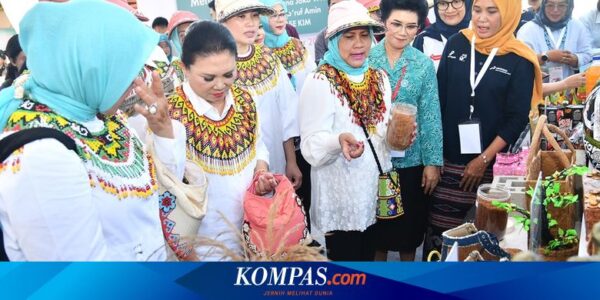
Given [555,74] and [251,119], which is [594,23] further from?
[251,119]

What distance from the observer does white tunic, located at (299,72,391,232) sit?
1.80 metres

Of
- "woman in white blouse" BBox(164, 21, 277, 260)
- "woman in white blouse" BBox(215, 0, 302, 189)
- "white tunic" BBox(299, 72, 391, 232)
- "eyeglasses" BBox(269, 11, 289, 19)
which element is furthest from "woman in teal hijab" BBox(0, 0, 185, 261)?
"eyeglasses" BBox(269, 11, 289, 19)

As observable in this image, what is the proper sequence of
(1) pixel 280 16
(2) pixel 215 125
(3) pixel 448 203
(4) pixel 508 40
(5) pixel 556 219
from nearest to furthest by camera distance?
(5) pixel 556 219 → (2) pixel 215 125 → (4) pixel 508 40 → (3) pixel 448 203 → (1) pixel 280 16

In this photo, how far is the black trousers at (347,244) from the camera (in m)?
1.96

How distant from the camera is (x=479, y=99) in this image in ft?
6.95

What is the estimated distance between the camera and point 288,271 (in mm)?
995

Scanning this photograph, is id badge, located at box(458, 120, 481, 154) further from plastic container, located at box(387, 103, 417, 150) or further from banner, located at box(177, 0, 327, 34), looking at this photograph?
banner, located at box(177, 0, 327, 34)

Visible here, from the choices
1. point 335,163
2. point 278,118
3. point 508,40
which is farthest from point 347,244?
point 508,40

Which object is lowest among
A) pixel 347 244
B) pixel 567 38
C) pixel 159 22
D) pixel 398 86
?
pixel 347 244

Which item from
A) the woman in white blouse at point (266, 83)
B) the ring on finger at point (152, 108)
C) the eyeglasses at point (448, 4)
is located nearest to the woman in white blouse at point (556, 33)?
the eyeglasses at point (448, 4)

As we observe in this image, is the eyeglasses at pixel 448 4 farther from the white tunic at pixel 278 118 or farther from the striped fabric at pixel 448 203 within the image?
the white tunic at pixel 278 118

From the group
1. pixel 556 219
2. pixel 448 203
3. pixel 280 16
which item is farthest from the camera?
pixel 280 16

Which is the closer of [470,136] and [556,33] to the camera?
[470,136]

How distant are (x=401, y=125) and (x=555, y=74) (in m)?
1.38
